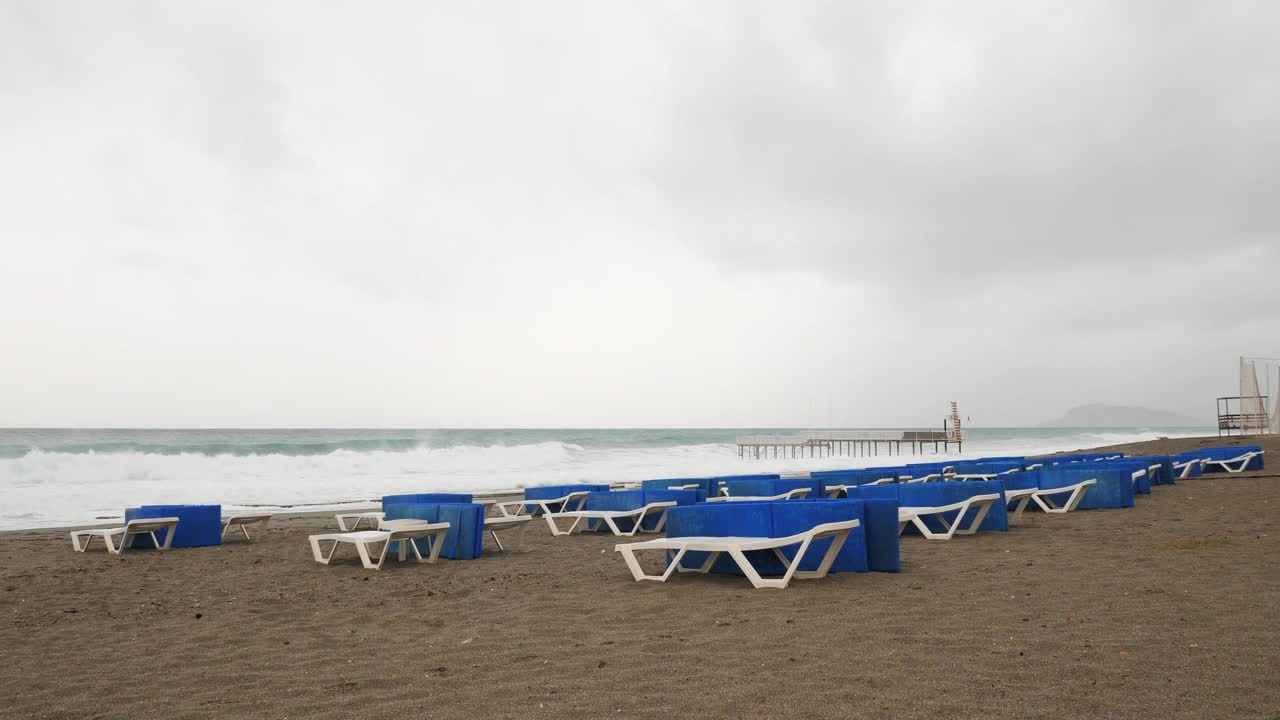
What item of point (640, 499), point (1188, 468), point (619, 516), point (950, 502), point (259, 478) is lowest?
point (259, 478)

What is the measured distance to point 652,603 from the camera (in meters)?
5.67

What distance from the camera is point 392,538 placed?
7926mm

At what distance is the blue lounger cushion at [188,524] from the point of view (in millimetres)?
10547

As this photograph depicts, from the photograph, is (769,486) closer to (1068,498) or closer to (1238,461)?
(1068,498)

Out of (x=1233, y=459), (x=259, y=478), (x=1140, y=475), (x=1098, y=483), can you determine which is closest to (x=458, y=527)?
(x=1098, y=483)

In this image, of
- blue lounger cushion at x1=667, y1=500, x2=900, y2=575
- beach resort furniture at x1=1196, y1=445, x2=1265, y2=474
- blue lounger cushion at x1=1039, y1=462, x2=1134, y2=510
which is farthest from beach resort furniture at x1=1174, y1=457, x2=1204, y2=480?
blue lounger cushion at x1=667, y1=500, x2=900, y2=575

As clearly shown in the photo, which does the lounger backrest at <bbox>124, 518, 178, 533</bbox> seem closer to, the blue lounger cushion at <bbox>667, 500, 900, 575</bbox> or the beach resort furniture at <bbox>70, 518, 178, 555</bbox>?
the beach resort furniture at <bbox>70, 518, 178, 555</bbox>

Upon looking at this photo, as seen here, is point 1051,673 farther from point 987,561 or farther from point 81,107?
point 81,107

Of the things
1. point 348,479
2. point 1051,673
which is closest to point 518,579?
point 1051,673

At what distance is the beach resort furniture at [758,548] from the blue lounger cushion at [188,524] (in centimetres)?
702

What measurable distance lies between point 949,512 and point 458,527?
5723 millimetres

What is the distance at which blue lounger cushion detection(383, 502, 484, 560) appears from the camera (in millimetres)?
8703

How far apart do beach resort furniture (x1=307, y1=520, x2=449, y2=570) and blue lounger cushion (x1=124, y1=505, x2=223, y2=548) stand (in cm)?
254

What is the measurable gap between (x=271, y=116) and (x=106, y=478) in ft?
60.8
